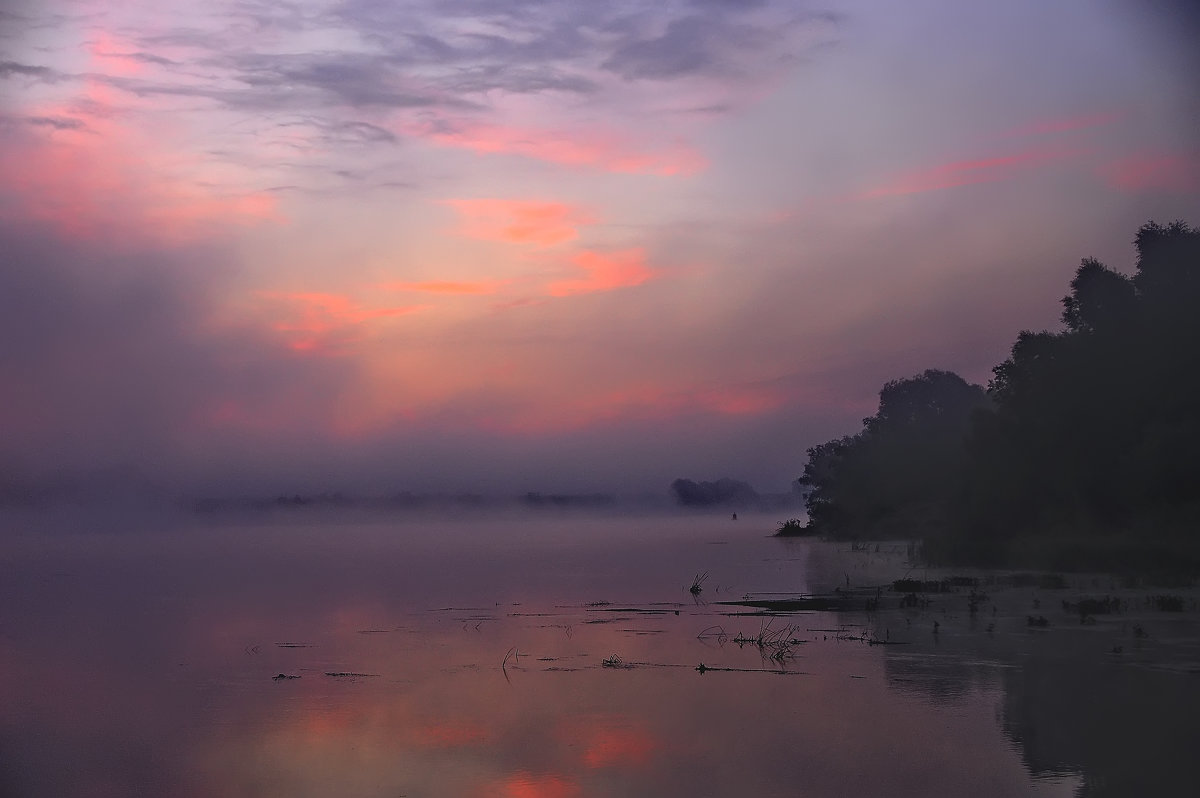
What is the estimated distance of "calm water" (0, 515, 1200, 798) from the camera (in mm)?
18766

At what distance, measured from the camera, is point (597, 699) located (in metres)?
25.3

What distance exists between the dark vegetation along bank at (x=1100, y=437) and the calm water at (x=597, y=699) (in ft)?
28.7

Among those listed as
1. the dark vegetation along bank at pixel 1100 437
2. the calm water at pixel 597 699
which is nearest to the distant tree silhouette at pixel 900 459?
the dark vegetation along bank at pixel 1100 437

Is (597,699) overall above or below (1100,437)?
below

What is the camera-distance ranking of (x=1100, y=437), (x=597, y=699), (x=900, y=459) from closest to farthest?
1. (x=597, y=699)
2. (x=1100, y=437)
3. (x=900, y=459)

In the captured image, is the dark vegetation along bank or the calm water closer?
the calm water

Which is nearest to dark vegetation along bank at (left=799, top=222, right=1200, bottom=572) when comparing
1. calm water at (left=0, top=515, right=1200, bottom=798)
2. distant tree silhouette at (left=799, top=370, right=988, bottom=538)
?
calm water at (left=0, top=515, right=1200, bottom=798)

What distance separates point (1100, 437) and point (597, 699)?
139ft

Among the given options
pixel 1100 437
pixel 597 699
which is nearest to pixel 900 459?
pixel 1100 437

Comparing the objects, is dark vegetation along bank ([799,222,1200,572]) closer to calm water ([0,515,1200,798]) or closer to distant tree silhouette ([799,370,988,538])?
calm water ([0,515,1200,798])

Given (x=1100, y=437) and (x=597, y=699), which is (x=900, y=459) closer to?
(x=1100, y=437)

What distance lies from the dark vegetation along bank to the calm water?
875 centimetres

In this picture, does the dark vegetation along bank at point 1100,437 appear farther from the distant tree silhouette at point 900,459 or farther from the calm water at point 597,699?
the distant tree silhouette at point 900,459

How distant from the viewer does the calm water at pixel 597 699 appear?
18.8 m
